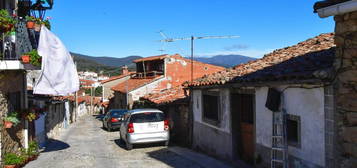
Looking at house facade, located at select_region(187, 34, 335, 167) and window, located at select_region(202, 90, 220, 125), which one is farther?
window, located at select_region(202, 90, 220, 125)

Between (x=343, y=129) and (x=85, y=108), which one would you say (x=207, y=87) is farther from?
(x=85, y=108)

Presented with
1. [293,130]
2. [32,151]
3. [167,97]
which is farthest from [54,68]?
[167,97]

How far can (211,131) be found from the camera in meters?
12.3

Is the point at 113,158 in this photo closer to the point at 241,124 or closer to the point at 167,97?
the point at 241,124

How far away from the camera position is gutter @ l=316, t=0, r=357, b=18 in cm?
525

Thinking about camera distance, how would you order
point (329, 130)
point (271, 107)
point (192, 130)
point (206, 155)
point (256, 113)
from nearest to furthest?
point (329, 130) < point (271, 107) < point (256, 113) < point (206, 155) < point (192, 130)

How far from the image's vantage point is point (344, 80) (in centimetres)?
572

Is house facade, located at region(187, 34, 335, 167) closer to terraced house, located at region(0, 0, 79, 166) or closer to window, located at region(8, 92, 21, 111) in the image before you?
terraced house, located at region(0, 0, 79, 166)

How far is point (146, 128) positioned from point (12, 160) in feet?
16.5

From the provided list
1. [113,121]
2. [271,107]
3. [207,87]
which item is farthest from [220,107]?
[113,121]

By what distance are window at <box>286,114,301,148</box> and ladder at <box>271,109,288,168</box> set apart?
0.47 ft

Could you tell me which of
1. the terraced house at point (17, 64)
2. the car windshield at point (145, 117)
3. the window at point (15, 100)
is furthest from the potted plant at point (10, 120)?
the car windshield at point (145, 117)

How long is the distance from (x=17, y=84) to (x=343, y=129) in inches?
378

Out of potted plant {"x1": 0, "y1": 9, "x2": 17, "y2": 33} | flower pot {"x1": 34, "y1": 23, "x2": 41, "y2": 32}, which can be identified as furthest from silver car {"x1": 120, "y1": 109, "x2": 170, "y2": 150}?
potted plant {"x1": 0, "y1": 9, "x2": 17, "y2": 33}
